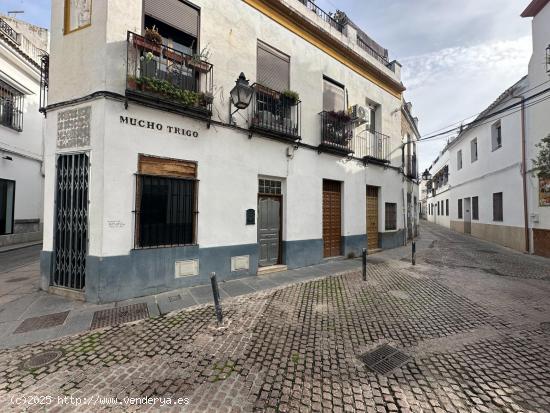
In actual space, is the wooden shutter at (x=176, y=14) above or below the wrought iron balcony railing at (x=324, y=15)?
below

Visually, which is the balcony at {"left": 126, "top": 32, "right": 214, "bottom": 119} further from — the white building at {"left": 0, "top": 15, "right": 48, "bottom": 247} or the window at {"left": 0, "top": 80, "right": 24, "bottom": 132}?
the window at {"left": 0, "top": 80, "right": 24, "bottom": 132}

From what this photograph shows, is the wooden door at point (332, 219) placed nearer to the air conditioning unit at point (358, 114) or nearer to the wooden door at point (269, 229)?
the wooden door at point (269, 229)

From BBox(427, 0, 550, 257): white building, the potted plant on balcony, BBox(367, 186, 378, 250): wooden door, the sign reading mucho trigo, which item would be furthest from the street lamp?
BBox(427, 0, 550, 257): white building

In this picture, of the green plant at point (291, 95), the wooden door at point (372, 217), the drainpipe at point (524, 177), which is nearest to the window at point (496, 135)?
the drainpipe at point (524, 177)

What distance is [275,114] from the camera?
8.12 m

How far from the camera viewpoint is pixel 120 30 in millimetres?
5527

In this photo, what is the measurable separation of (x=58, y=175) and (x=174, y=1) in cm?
503

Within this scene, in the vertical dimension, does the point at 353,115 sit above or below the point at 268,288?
above

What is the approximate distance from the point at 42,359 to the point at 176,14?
7.43 m

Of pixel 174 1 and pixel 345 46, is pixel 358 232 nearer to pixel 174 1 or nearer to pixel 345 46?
Answer: pixel 345 46

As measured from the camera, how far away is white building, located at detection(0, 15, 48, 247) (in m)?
11.7

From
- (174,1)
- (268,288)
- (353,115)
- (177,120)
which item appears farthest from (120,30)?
(353,115)

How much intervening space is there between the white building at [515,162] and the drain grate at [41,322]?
1327 cm

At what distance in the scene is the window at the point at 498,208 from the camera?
47.7 feet
